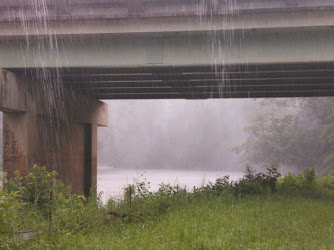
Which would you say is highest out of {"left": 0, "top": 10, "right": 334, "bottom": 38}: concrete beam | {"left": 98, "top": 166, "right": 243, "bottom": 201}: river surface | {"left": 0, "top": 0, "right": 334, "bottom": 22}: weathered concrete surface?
{"left": 0, "top": 0, "right": 334, "bottom": 22}: weathered concrete surface

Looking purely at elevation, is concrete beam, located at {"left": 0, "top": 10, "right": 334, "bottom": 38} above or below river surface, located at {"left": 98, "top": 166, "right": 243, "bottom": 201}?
above

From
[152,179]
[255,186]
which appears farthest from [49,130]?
[152,179]

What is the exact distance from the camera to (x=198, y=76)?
14.3 metres

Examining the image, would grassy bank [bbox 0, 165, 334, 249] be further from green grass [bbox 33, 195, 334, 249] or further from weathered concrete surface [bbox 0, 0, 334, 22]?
weathered concrete surface [bbox 0, 0, 334, 22]

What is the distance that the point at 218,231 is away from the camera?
679cm

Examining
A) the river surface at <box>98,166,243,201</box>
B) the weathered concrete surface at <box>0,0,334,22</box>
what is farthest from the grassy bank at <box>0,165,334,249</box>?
the river surface at <box>98,166,243,201</box>

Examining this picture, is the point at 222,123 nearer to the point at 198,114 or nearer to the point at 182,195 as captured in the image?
the point at 198,114

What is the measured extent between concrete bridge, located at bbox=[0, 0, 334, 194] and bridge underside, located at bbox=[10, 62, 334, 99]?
0.32ft

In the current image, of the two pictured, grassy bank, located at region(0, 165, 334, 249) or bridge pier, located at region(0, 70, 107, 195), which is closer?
grassy bank, located at region(0, 165, 334, 249)

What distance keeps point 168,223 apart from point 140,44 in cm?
605

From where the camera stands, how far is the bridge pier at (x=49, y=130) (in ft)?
40.5

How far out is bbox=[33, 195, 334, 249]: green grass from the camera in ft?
19.5

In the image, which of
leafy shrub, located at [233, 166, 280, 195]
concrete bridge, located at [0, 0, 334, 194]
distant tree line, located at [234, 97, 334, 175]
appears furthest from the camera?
A: distant tree line, located at [234, 97, 334, 175]

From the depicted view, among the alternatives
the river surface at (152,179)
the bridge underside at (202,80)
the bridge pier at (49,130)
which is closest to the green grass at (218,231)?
the bridge underside at (202,80)
